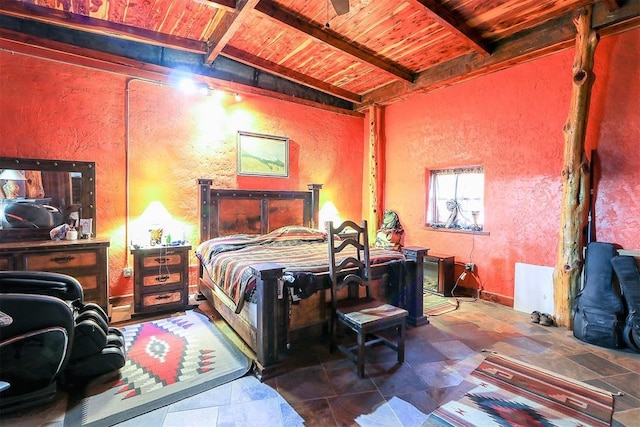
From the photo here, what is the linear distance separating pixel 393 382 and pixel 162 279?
8.81 feet

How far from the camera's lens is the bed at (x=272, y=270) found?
2262 mm

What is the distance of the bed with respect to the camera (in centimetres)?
226

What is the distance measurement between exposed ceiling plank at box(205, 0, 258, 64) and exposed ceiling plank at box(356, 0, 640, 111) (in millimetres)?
2661

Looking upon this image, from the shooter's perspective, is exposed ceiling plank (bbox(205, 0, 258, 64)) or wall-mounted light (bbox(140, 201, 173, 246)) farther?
wall-mounted light (bbox(140, 201, 173, 246))

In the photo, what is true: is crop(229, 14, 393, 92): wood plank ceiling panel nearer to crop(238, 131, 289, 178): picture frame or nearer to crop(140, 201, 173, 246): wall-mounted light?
crop(238, 131, 289, 178): picture frame

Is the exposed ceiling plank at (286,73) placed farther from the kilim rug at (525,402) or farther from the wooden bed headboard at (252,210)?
the kilim rug at (525,402)

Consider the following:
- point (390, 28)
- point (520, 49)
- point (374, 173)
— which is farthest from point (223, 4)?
point (374, 173)

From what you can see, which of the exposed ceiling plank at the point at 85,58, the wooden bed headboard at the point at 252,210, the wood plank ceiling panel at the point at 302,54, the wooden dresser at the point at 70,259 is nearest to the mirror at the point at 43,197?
the wooden dresser at the point at 70,259

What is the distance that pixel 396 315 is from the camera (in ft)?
7.58

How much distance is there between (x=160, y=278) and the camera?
342cm

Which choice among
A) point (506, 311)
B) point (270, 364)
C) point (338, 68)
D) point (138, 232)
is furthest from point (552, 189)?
point (138, 232)

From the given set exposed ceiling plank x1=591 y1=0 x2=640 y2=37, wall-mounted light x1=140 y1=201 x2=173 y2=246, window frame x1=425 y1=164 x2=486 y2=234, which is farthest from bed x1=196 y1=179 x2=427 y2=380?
exposed ceiling plank x1=591 y1=0 x2=640 y2=37

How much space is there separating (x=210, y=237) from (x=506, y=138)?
4057 mm

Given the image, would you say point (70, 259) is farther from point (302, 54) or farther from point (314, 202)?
point (302, 54)
